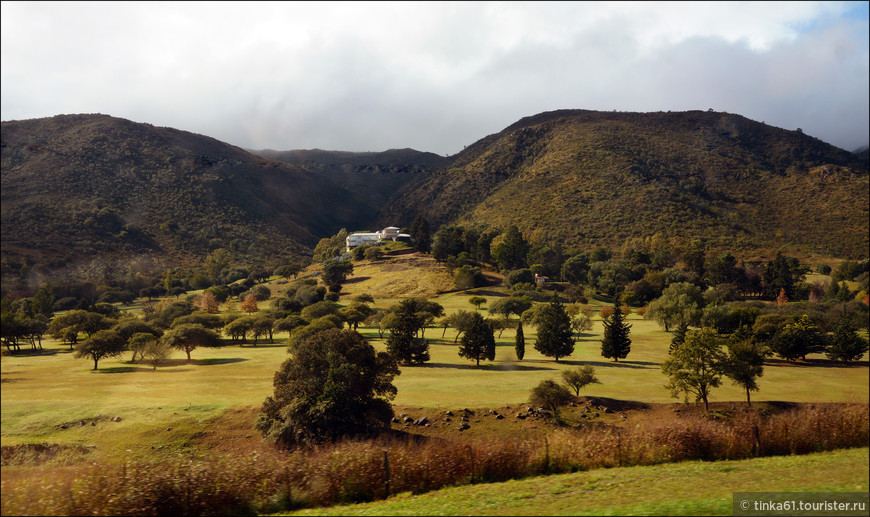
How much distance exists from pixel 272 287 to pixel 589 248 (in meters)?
85.0

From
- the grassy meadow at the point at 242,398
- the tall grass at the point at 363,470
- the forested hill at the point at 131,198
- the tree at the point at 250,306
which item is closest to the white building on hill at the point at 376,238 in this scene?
the forested hill at the point at 131,198

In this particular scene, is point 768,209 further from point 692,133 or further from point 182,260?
point 182,260

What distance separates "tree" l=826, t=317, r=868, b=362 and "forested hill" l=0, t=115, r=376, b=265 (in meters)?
74.3

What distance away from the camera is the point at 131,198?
119 meters

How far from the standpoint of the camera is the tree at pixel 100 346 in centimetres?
4022

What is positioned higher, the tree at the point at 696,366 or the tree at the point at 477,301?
the tree at the point at 477,301

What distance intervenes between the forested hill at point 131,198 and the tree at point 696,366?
55261 mm

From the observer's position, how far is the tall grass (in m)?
10.9

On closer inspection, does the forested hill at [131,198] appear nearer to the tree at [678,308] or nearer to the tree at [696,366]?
the tree at [696,366]

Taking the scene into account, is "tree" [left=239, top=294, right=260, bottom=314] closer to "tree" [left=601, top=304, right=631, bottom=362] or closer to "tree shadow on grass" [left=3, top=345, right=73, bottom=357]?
"tree shadow on grass" [left=3, top=345, right=73, bottom=357]

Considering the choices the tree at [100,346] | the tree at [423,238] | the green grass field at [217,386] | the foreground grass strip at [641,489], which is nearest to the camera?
the foreground grass strip at [641,489]

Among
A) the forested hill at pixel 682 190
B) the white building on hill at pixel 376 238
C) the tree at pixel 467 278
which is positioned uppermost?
the forested hill at pixel 682 190

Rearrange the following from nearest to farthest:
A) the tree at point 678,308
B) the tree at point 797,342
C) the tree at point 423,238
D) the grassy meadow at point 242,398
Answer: the grassy meadow at point 242,398
the tree at point 797,342
the tree at point 678,308
the tree at point 423,238

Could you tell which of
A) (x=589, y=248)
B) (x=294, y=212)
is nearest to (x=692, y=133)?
(x=589, y=248)
